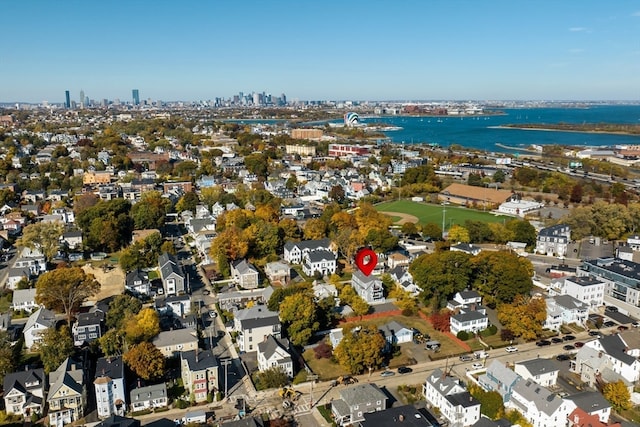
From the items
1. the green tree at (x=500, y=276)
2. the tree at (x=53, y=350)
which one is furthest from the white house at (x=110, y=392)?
the green tree at (x=500, y=276)

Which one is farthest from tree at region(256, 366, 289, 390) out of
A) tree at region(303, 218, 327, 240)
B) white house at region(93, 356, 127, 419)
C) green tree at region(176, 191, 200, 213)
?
green tree at region(176, 191, 200, 213)

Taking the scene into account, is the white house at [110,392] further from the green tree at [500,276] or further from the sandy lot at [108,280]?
the green tree at [500,276]

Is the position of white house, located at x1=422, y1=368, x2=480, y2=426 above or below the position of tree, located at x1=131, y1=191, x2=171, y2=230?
below

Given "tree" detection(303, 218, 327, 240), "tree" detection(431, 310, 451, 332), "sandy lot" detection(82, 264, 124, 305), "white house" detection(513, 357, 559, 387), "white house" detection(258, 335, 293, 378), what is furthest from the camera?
"tree" detection(303, 218, 327, 240)

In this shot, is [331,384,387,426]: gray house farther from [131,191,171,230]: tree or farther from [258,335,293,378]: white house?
[131,191,171,230]: tree

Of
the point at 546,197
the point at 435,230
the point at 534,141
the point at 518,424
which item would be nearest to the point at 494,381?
the point at 518,424

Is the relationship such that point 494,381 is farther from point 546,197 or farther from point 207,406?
point 546,197
